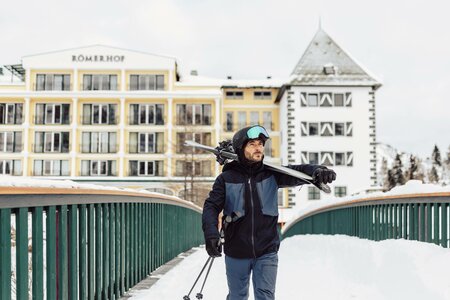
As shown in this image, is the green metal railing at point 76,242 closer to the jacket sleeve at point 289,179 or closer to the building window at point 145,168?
the jacket sleeve at point 289,179

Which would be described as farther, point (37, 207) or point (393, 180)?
point (393, 180)

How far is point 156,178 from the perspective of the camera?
54.9m

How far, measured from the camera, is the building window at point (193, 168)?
51.9 meters

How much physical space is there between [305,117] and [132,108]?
613 inches

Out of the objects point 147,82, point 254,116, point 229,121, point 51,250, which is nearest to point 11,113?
point 147,82

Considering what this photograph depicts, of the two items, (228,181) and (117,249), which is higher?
(228,181)

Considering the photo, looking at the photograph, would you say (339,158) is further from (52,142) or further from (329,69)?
(52,142)

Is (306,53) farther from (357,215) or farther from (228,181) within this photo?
(228,181)

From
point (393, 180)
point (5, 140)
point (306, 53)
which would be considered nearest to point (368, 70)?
point (306, 53)

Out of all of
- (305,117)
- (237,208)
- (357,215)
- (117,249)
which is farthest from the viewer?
(305,117)

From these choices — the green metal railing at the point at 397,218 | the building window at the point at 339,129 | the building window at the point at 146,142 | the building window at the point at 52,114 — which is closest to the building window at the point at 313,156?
the building window at the point at 339,129

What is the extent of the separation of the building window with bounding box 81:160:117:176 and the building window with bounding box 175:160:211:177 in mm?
5836

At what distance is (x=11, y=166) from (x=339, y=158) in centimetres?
2915

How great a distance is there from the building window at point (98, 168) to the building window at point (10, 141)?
6.12m
